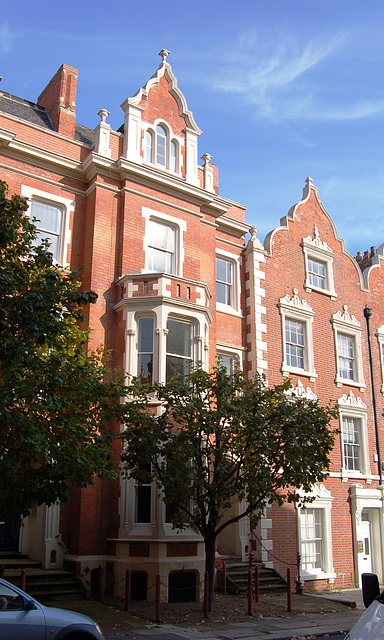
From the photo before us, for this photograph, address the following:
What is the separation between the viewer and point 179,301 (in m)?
17.5

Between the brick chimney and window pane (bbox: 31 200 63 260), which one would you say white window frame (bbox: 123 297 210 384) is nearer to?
window pane (bbox: 31 200 63 260)

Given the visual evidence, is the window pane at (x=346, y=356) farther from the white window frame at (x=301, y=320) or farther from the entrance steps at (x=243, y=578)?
the entrance steps at (x=243, y=578)

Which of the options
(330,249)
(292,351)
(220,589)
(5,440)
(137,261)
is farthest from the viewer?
(330,249)

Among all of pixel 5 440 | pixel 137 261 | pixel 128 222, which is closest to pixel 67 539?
pixel 5 440

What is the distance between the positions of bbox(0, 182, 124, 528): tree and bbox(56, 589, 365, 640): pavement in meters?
3.08

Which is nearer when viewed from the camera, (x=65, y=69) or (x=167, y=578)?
(x=167, y=578)

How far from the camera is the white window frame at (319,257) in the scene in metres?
23.9

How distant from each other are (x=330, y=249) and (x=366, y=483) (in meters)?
9.39

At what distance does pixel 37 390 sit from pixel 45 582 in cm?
633

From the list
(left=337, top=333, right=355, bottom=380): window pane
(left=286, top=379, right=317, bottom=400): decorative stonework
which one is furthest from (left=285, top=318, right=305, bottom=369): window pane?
(left=337, top=333, right=355, bottom=380): window pane

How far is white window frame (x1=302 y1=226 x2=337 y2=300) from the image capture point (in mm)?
23933

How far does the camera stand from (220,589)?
56.3 ft

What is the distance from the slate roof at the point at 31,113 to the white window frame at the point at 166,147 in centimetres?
194

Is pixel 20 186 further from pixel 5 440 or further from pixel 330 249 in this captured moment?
pixel 330 249
